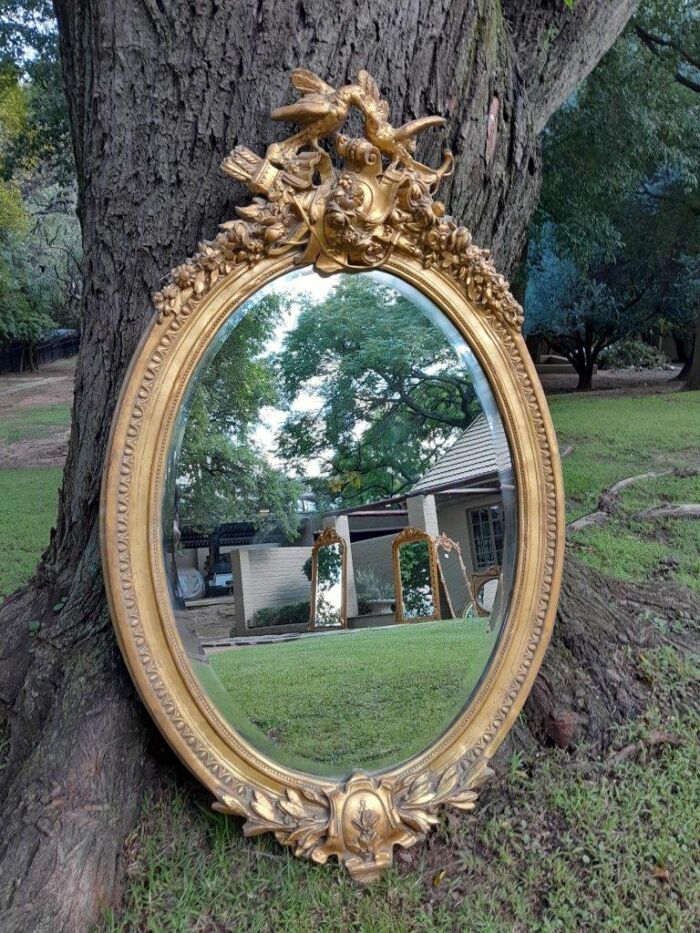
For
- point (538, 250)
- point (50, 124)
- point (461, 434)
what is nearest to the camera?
point (461, 434)

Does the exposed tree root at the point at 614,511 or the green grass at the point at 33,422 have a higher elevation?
the green grass at the point at 33,422

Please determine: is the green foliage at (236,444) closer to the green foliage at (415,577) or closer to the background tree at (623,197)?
the green foliage at (415,577)

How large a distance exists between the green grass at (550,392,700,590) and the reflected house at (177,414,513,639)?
1731 millimetres

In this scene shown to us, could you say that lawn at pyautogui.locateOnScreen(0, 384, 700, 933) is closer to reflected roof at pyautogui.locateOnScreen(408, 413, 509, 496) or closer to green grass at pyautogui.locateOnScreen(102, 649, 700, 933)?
green grass at pyautogui.locateOnScreen(102, 649, 700, 933)

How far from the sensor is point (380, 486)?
6.77 feet

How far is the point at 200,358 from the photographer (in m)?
1.86

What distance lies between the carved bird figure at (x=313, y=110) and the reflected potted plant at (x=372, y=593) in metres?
1.05

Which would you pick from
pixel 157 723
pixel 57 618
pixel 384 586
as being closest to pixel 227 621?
pixel 157 723

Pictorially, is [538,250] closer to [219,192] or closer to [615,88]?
[615,88]

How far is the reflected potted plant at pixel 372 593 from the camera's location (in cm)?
205

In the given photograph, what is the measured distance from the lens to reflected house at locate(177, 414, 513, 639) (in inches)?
75.2

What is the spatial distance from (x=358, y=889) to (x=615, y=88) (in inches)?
280

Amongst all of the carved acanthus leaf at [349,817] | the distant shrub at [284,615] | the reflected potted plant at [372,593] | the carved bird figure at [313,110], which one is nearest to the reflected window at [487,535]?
the reflected potted plant at [372,593]

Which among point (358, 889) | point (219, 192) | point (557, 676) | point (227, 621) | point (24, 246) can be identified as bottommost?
point (358, 889)
